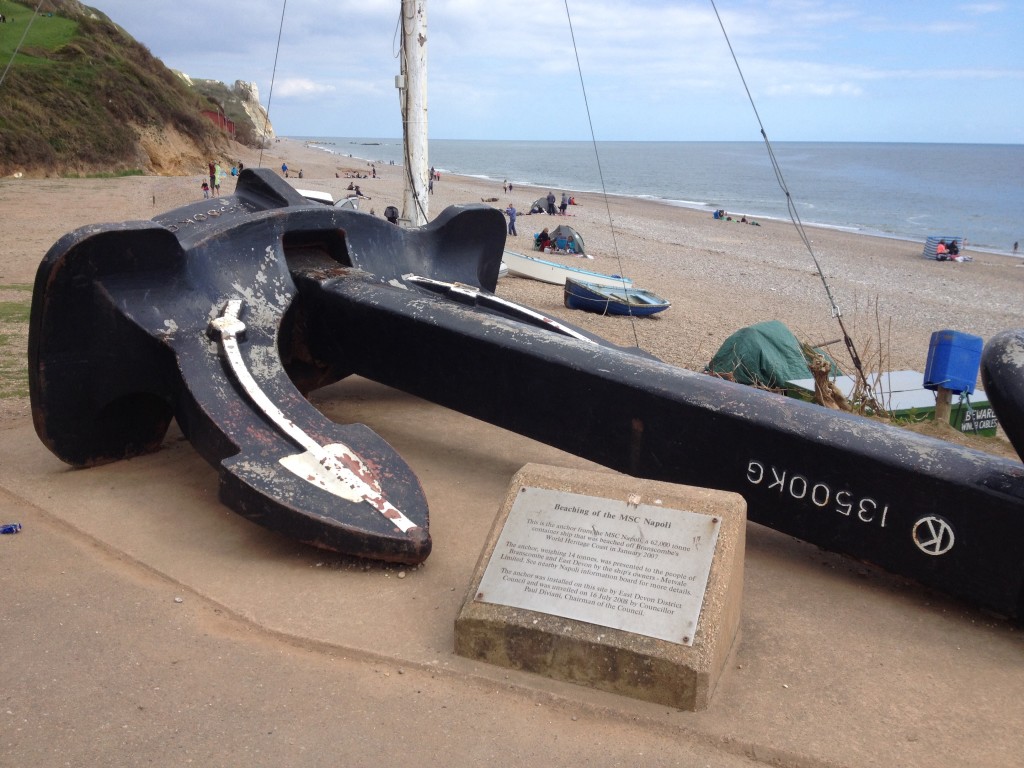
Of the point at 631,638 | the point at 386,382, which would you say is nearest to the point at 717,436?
the point at 631,638

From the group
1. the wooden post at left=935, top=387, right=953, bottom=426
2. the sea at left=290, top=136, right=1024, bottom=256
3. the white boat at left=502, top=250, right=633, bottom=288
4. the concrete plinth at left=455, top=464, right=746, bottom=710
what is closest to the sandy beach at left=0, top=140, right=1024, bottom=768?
the concrete plinth at left=455, top=464, right=746, bottom=710

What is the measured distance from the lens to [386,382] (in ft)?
15.8

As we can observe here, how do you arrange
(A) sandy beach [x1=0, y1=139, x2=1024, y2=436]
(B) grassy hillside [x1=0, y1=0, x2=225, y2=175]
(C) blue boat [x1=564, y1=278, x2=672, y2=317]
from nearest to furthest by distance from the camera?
1. (A) sandy beach [x1=0, y1=139, x2=1024, y2=436]
2. (C) blue boat [x1=564, y1=278, x2=672, y2=317]
3. (B) grassy hillside [x1=0, y1=0, x2=225, y2=175]

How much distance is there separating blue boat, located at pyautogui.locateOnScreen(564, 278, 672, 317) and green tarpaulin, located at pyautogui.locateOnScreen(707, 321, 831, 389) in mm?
3727

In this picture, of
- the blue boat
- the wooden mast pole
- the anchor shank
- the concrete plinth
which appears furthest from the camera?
the blue boat

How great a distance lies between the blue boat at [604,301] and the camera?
11797 mm

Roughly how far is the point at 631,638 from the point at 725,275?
1681 centimetres

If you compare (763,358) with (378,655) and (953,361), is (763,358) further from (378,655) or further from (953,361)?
(378,655)

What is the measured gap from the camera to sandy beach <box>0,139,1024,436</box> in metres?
11.5

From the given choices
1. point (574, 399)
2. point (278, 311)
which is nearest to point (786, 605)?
point (574, 399)

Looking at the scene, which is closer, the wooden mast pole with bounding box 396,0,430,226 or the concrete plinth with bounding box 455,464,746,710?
the concrete plinth with bounding box 455,464,746,710

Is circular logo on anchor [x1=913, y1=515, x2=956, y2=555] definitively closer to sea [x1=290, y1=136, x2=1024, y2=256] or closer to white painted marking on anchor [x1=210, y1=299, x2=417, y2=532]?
white painted marking on anchor [x1=210, y1=299, x2=417, y2=532]

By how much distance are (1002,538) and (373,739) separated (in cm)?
215

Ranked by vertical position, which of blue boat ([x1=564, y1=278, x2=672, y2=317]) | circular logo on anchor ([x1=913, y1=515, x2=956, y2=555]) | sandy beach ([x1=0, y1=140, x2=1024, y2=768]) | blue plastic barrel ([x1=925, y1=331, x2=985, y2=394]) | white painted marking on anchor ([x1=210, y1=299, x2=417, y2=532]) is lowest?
sandy beach ([x1=0, y1=140, x2=1024, y2=768])
